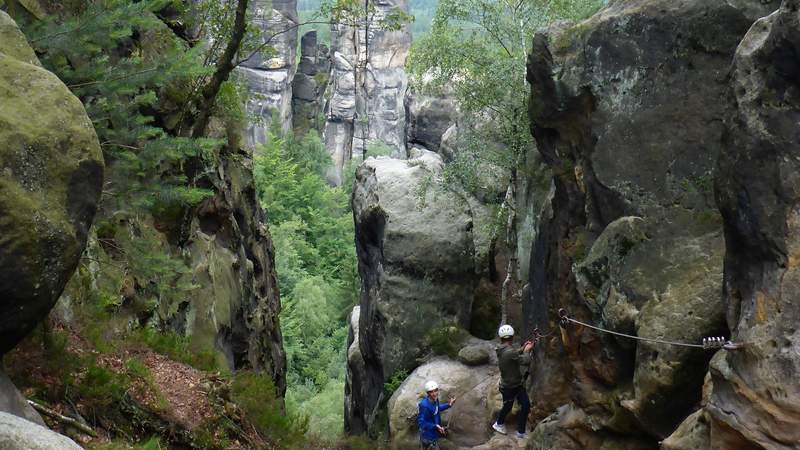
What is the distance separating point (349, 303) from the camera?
137ft

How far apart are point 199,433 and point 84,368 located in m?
1.79

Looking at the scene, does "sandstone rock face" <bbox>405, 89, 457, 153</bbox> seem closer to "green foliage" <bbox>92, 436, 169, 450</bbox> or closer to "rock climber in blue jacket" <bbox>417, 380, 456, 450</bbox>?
"rock climber in blue jacket" <bbox>417, 380, 456, 450</bbox>

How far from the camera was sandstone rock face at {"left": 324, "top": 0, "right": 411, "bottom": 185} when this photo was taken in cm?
6631

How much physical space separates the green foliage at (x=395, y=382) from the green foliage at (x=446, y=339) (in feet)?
3.10

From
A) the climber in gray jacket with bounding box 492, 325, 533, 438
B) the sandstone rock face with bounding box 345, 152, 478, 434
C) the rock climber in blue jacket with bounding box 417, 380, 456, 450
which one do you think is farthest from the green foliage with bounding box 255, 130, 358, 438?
the rock climber in blue jacket with bounding box 417, 380, 456, 450

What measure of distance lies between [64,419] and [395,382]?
42.3ft

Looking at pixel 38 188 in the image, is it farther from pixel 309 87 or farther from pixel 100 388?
pixel 309 87

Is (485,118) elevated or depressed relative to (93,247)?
elevated

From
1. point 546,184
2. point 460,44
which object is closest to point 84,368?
point 546,184

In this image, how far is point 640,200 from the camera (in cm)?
1106

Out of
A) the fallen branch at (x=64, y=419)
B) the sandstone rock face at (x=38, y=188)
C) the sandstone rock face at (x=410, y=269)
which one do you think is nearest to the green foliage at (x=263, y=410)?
the fallen branch at (x=64, y=419)

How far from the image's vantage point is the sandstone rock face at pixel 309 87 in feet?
210

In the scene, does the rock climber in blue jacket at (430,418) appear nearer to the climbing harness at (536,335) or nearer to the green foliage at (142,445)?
the climbing harness at (536,335)

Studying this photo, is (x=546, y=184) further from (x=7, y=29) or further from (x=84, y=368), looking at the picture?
(x=7, y=29)
